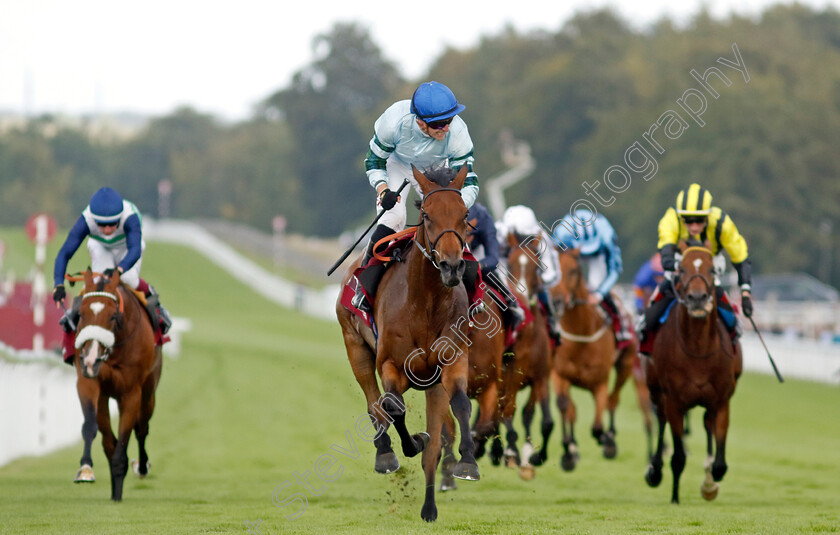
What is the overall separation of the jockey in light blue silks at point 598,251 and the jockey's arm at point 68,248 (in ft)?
17.9

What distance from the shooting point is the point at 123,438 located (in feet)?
33.8

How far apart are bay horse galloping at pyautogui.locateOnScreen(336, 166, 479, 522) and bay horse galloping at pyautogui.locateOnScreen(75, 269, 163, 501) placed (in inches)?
114

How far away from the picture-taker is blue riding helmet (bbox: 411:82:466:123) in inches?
328

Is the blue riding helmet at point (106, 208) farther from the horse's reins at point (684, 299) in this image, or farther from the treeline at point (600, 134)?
the treeline at point (600, 134)

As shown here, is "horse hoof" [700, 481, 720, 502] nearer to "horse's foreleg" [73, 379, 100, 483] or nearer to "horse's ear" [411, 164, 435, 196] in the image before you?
"horse's ear" [411, 164, 435, 196]

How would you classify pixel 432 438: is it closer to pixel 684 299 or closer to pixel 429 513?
pixel 429 513

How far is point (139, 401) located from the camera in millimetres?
10633

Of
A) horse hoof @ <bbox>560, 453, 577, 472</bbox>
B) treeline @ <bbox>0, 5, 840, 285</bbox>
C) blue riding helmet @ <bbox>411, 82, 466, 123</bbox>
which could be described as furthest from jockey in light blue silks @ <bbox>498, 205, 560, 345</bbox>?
treeline @ <bbox>0, 5, 840, 285</bbox>

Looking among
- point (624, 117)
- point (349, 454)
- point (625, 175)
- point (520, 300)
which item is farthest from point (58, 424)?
point (624, 117)

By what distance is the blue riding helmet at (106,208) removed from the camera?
35.1 feet

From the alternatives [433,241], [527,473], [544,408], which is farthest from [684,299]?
[433,241]

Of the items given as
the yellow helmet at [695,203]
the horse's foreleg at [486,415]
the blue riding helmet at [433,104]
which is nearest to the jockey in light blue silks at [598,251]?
the yellow helmet at [695,203]

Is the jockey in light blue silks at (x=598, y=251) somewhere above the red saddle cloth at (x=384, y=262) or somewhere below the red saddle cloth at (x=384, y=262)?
above

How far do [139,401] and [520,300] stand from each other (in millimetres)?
3606
